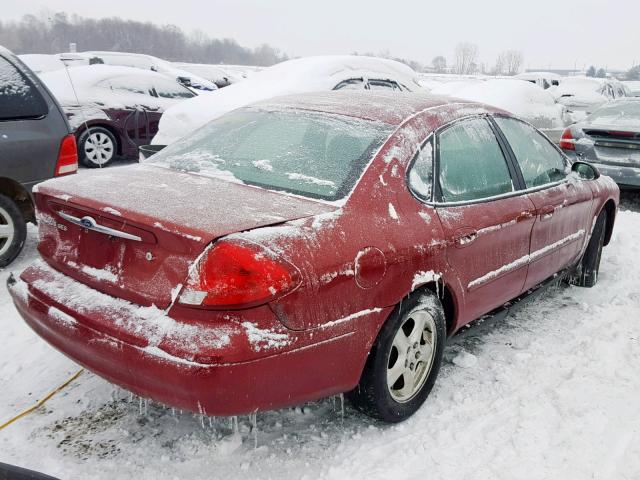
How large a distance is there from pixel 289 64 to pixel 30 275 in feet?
20.6

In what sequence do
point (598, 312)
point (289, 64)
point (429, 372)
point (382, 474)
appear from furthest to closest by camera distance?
1. point (289, 64)
2. point (598, 312)
3. point (429, 372)
4. point (382, 474)

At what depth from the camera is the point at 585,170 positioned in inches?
170

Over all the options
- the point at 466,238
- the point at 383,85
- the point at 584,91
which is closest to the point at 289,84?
the point at 383,85

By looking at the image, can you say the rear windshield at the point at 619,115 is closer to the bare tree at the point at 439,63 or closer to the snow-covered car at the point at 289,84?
the snow-covered car at the point at 289,84

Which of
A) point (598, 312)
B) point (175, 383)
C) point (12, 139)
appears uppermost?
point (12, 139)

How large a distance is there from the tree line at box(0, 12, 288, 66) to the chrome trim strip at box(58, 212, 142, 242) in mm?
93677

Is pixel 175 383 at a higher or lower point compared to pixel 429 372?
higher

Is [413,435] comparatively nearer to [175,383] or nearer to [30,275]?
[175,383]

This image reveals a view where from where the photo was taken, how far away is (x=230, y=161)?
3.01 meters

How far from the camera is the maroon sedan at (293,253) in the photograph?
212cm

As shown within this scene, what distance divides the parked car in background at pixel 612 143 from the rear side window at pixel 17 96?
620 cm

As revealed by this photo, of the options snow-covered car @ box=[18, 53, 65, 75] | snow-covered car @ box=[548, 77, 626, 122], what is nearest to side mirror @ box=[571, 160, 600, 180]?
snow-covered car @ box=[548, 77, 626, 122]

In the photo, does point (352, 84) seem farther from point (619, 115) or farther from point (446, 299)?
point (446, 299)

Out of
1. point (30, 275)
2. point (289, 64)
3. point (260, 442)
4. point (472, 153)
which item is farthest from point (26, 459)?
point (289, 64)
